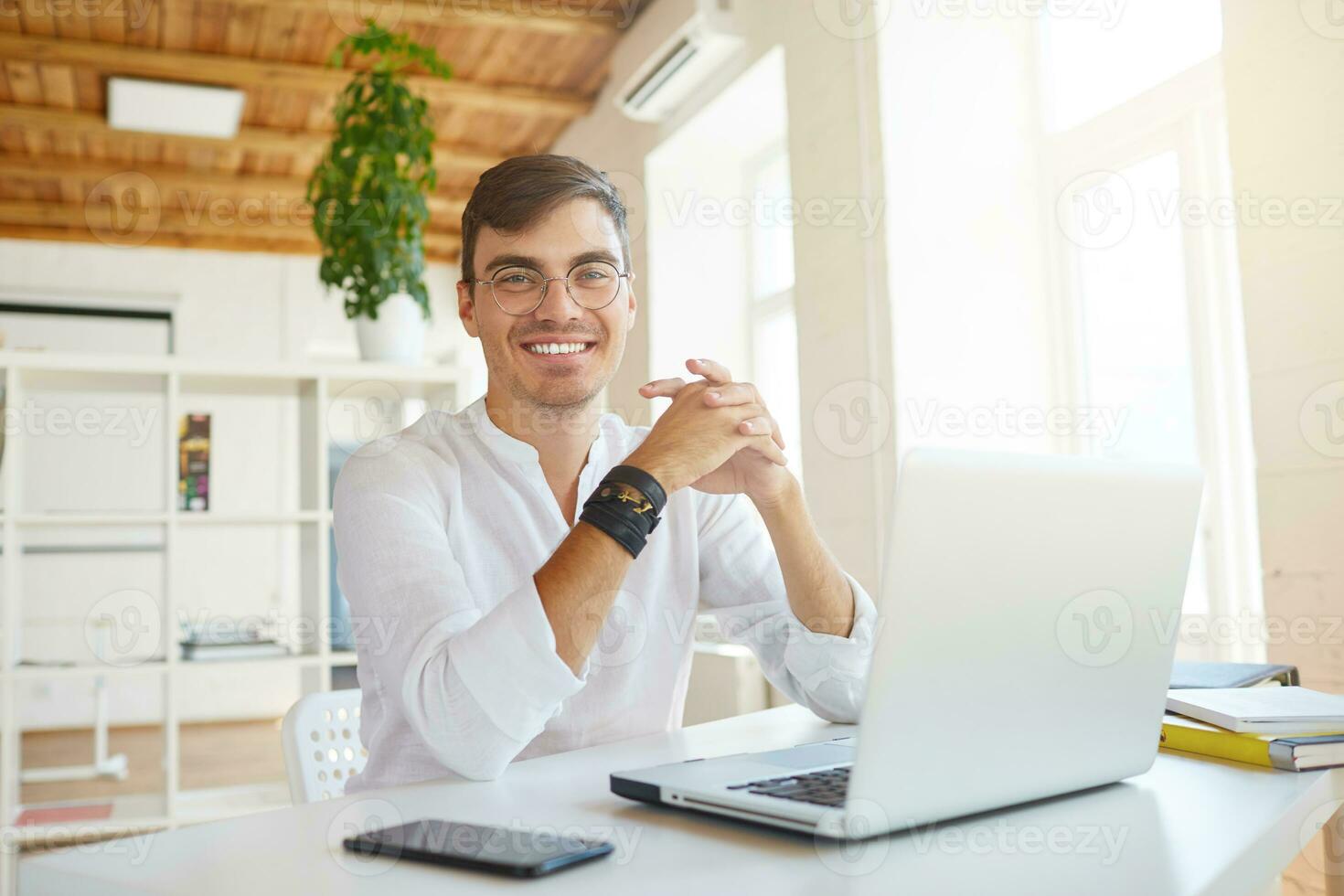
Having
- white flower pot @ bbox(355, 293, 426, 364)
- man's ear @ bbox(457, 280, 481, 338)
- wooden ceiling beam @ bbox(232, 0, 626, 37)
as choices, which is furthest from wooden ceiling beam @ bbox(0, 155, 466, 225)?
man's ear @ bbox(457, 280, 481, 338)

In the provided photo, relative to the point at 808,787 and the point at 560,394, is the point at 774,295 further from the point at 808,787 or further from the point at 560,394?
the point at 808,787

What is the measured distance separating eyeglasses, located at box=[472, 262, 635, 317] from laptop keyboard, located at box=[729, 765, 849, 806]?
0.80 m

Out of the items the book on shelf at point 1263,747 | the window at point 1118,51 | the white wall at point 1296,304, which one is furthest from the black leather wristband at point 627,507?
the window at point 1118,51

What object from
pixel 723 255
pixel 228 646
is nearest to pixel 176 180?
pixel 723 255

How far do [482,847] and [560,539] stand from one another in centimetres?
77

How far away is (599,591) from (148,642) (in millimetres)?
2927

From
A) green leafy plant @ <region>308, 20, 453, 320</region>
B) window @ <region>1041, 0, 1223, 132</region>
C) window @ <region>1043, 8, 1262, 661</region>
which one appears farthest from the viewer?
green leafy plant @ <region>308, 20, 453, 320</region>

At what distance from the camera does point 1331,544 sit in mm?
1877

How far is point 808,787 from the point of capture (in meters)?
0.86

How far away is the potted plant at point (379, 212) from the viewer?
3256 mm

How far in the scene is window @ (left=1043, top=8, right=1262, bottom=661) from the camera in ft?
8.38

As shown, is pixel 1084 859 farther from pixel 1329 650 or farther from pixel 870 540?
pixel 870 540

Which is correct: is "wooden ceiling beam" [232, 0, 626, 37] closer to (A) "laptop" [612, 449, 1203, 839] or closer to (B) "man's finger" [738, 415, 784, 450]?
(B) "man's finger" [738, 415, 784, 450]

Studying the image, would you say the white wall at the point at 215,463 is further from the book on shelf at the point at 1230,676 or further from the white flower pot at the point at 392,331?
the book on shelf at the point at 1230,676
